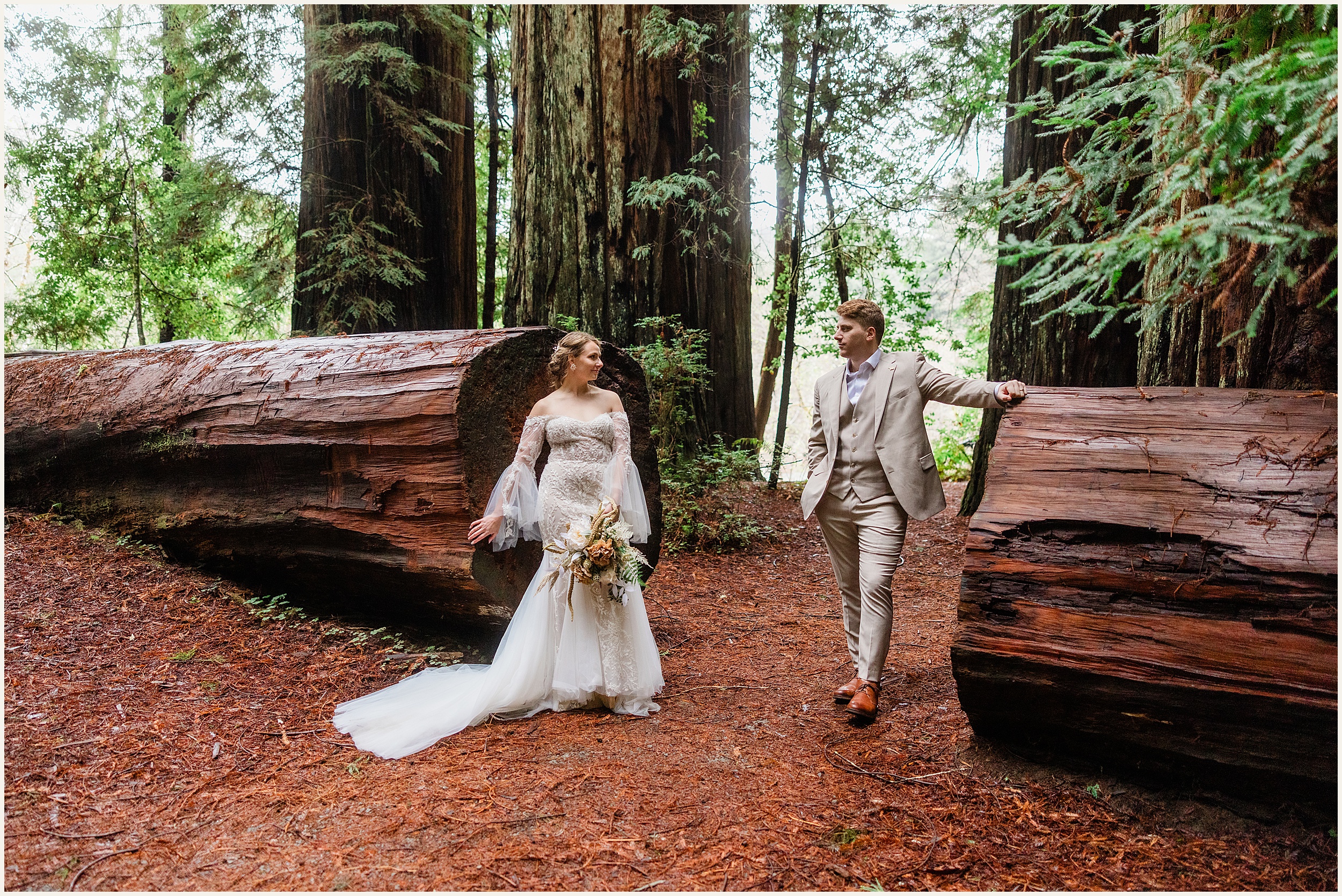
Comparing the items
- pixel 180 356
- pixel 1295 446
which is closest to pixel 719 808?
pixel 1295 446

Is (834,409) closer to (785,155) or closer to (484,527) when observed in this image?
(484,527)

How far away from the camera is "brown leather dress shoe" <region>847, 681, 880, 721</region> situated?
4039mm

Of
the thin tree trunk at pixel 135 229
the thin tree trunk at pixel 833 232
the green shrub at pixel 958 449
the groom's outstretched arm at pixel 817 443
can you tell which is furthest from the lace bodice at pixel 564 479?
the thin tree trunk at pixel 135 229

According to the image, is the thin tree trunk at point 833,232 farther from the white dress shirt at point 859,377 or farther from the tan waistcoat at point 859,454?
the tan waistcoat at point 859,454

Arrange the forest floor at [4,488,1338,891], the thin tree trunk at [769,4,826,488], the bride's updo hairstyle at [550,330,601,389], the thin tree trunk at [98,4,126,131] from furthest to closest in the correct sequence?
1. the thin tree trunk at [98,4,126,131]
2. the thin tree trunk at [769,4,826,488]
3. the bride's updo hairstyle at [550,330,601,389]
4. the forest floor at [4,488,1338,891]

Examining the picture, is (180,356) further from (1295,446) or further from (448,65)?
(1295,446)

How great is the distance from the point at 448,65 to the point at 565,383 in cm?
712

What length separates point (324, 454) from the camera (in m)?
5.11

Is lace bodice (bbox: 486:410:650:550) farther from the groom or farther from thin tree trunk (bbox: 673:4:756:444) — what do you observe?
thin tree trunk (bbox: 673:4:756:444)

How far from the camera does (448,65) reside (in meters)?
9.75

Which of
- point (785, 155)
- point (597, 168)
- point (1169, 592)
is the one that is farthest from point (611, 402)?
point (785, 155)

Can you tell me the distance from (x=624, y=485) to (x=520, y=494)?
25.2 inches

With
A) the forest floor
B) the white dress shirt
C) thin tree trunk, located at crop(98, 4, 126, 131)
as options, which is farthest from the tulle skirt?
thin tree trunk, located at crop(98, 4, 126, 131)

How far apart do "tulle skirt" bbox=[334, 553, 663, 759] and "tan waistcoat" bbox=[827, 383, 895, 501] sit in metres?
1.37
